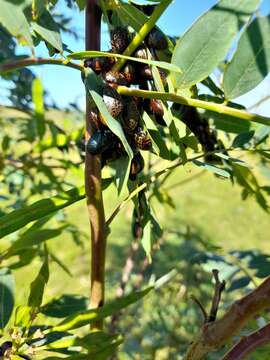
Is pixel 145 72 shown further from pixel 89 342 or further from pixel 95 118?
pixel 89 342

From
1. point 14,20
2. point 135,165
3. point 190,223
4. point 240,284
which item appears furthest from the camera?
point 190,223

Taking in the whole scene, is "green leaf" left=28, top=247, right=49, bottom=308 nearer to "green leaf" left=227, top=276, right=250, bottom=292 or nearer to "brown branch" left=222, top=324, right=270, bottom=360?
"brown branch" left=222, top=324, right=270, bottom=360

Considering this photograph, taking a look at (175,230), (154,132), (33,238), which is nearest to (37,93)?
(33,238)

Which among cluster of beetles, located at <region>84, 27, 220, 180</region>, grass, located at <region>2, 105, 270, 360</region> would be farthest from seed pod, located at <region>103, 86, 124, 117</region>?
grass, located at <region>2, 105, 270, 360</region>

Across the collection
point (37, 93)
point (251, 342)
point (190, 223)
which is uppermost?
point (190, 223)

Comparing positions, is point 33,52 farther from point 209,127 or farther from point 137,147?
point 209,127

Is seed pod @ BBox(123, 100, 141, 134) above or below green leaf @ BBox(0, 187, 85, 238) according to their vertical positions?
above

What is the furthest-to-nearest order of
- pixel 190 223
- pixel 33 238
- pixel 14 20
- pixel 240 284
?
pixel 190 223
pixel 240 284
pixel 33 238
pixel 14 20
